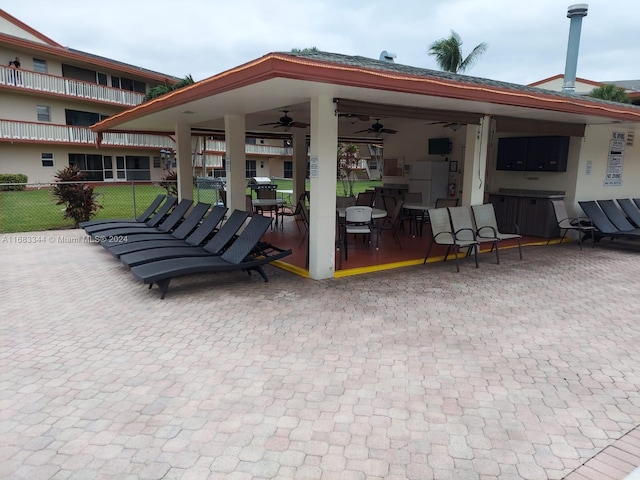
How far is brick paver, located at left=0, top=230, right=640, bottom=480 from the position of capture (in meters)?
2.59

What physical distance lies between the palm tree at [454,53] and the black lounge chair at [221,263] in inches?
1122

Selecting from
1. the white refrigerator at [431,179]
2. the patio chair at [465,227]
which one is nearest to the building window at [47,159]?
the white refrigerator at [431,179]

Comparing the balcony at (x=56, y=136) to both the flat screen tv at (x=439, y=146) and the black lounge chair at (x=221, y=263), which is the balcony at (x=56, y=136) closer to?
the flat screen tv at (x=439, y=146)

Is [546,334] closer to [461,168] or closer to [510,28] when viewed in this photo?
[461,168]

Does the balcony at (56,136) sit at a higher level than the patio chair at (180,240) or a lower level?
higher

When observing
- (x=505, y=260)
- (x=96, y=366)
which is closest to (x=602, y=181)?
(x=505, y=260)

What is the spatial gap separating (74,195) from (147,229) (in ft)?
13.3

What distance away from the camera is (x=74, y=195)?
454 inches

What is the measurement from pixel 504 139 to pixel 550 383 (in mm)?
8623

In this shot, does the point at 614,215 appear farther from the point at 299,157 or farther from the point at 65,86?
the point at 65,86

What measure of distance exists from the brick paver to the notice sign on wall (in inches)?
223

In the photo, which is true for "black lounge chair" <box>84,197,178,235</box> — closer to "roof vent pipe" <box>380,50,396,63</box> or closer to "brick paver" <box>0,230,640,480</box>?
"brick paver" <box>0,230,640,480</box>

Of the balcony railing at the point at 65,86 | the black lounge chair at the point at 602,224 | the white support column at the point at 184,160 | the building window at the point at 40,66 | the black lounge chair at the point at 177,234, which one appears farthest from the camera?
the building window at the point at 40,66

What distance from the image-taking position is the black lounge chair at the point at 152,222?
9.01m
